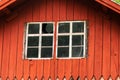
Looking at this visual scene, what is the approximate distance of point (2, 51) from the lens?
15.8 metres

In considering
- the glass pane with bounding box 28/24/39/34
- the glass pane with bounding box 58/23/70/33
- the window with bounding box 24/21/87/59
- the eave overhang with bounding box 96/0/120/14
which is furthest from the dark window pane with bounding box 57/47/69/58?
the eave overhang with bounding box 96/0/120/14

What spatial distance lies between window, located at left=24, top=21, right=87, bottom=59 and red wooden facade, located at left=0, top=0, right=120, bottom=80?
18 cm

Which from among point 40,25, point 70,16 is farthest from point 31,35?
point 70,16

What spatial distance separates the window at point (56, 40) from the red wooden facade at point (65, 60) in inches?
7.2

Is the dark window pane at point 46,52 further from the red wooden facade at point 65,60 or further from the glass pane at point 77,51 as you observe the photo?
the glass pane at point 77,51

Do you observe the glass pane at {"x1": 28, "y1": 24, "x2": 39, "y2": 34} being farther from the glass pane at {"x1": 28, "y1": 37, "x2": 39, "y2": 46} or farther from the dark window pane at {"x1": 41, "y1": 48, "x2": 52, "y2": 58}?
the dark window pane at {"x1": 41, "y1": 48, "x2": 52, "y2": 58}

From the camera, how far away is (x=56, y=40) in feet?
51.0

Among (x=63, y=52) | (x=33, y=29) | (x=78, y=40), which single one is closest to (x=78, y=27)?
(x=78, y=40)

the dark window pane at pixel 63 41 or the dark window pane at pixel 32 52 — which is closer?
the dark window pane at pixel 63 41

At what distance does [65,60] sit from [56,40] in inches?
33.6

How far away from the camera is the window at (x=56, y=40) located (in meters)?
15.3

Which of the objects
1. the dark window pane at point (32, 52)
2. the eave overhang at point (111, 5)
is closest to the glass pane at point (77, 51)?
the dark window pane at point (32, 52)

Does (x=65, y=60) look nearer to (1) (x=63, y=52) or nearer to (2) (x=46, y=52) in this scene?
(1) (x=63, y=52)

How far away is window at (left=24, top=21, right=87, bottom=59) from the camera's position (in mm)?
15312
